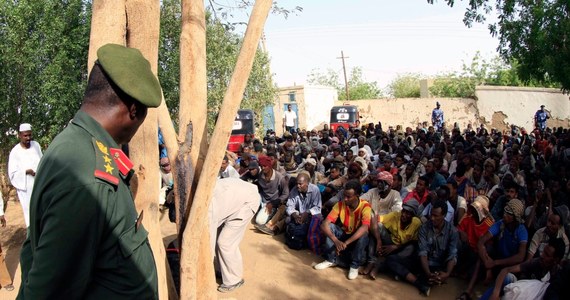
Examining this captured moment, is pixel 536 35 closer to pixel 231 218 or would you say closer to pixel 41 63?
pixel 231 218

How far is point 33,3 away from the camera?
7.83 metres

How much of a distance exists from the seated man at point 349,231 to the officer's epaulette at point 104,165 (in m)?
4.00

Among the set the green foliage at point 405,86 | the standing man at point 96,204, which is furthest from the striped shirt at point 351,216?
the green foliage at point 405,86

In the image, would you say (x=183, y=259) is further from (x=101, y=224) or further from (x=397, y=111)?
(x=397, y=111)

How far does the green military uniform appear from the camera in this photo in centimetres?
124

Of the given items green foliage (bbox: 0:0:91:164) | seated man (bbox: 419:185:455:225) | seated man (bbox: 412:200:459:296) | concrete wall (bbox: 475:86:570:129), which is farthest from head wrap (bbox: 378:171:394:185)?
concrete wall (bbox: 475:86:570:129)

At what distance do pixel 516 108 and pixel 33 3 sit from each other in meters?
18.3

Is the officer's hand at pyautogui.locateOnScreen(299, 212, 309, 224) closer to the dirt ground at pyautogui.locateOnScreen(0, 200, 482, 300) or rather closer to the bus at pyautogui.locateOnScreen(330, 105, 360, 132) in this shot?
the dirt ground at pyautogui.locateOnScreen(0, 200, 482, 300)

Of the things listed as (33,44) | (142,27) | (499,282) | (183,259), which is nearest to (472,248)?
(499,282)

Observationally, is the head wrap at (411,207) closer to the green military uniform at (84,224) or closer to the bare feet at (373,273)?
the bare feet at (373,273)

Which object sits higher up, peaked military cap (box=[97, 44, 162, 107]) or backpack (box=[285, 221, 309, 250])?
peaked military cap (box=[97, 44, 162, 107])

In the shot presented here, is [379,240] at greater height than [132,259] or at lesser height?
lesser

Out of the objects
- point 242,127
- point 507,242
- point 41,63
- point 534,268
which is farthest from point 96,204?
point 242,127

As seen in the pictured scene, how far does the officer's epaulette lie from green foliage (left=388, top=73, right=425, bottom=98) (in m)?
31.8
